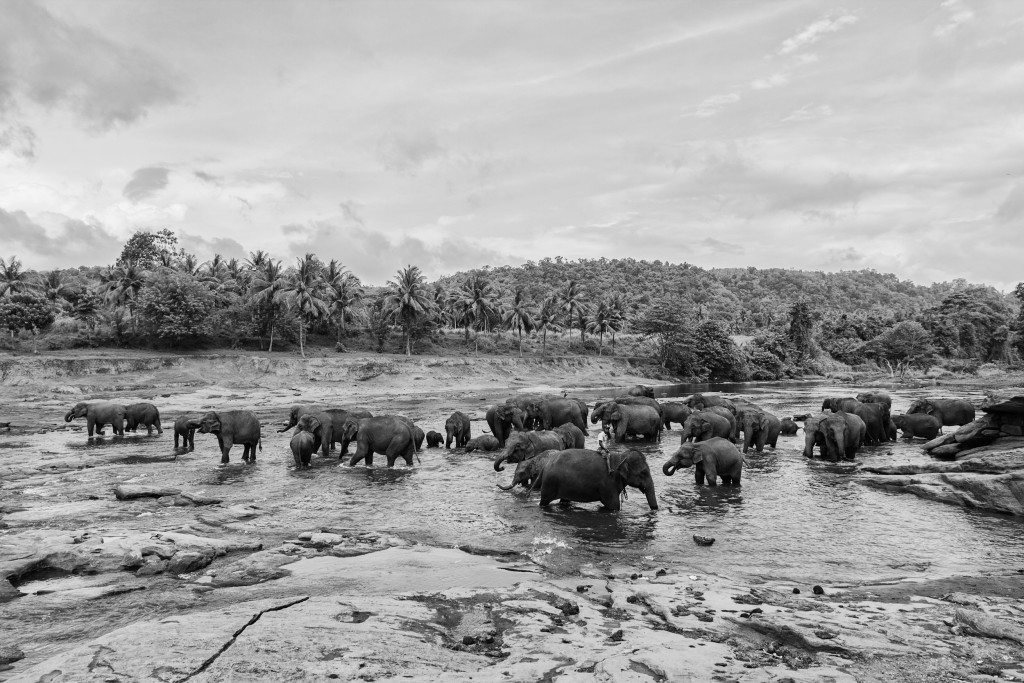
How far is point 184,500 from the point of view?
14641 mm

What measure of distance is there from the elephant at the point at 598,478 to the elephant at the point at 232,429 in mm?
11752

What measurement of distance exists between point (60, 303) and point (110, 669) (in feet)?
252

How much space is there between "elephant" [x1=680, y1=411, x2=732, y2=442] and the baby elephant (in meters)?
12.7

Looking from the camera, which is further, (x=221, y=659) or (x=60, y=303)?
(x=60, y=303)

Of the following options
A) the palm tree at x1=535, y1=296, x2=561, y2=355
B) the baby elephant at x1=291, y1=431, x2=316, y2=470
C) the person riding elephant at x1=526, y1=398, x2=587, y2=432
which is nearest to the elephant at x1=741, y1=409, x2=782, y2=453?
the person riding elephant at x1=526, y1=398, x2=587, y2=432

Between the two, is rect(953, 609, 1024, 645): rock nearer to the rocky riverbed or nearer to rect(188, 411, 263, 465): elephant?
the rocky riverbed

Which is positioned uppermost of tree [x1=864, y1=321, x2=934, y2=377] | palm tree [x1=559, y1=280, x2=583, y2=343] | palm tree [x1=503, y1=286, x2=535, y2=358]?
palm tree [x1=559, y1=280, x2=583, y2=343]

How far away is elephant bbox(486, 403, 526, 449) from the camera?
24.1 meters

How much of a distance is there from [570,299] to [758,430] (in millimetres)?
81061

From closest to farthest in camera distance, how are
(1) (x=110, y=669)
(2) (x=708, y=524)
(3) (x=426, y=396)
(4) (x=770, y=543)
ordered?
(1) (x=110, y=669), (4) (x=770, y=543), (2) (x=708, y=524), (3) (x=426, y=396)

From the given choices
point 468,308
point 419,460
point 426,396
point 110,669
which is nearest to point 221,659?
point 110,669

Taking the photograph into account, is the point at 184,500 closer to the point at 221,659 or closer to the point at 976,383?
the point at 221,659

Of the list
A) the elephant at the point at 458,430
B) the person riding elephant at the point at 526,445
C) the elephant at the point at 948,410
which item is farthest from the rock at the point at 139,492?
the elephant at the point at 948,410

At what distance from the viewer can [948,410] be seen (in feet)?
90.8
